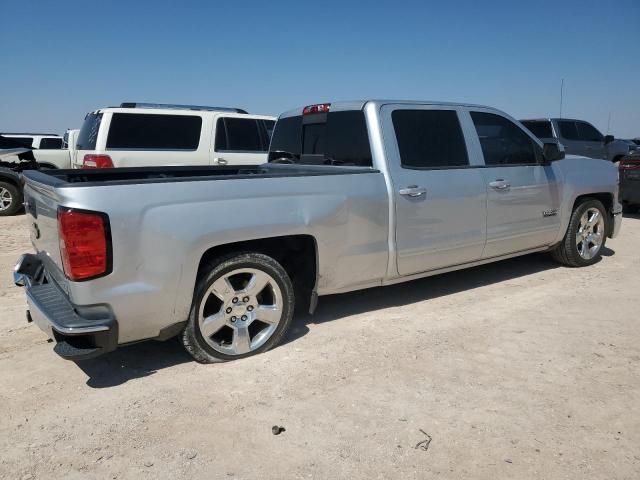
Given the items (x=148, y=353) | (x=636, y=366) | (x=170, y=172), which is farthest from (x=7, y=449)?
(x=636, y=366)

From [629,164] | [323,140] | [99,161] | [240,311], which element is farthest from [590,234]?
[99,161]

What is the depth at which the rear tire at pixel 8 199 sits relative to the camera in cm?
1074

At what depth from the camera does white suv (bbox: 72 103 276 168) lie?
8.02 meters

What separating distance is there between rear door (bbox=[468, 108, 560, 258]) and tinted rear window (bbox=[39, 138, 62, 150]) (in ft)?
52.0

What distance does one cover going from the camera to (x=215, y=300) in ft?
11.8

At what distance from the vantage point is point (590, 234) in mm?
6145

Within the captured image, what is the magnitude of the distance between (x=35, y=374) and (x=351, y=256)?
2268mm

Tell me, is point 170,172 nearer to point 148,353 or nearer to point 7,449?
point 148,353

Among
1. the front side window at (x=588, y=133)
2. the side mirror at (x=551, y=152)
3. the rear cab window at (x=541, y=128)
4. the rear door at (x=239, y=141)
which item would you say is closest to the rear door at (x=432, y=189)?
the side mirror at (x=551, y=152)

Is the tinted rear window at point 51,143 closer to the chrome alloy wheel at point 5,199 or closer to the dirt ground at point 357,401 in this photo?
the chrome alloy wheel at point 5,199

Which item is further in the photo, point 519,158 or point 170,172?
point 519,158

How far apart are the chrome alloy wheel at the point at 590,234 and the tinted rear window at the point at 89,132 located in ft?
21.8

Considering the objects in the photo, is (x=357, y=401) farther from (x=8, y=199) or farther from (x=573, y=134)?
(x=573, y=134)

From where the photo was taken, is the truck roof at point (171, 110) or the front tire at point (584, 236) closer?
the front tire at point (584, 236)
